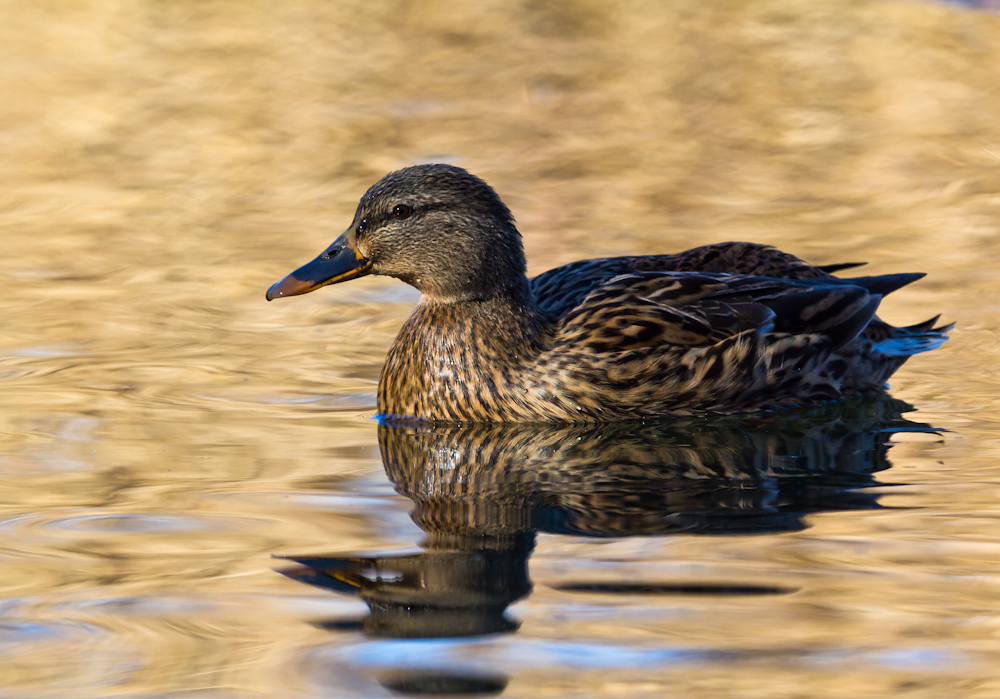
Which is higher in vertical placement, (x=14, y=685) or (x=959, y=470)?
(x=959, y=470)

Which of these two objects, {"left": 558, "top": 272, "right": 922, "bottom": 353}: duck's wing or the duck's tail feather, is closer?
{"left": 558, "top": 272, "right": 922, "bottom": 353}: duck's wing

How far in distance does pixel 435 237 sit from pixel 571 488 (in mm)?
1839

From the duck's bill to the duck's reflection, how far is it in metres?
0.79

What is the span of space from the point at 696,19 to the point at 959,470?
42.4 feet

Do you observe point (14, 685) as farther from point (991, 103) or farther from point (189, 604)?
point (991, 103)

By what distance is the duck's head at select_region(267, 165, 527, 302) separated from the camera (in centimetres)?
730

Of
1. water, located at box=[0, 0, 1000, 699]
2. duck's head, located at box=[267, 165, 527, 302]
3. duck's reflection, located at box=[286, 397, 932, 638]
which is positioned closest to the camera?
water, located at box=[0, 0, 1000, 699]

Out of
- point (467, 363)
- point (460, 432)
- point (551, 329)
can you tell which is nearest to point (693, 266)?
point (551, 329)

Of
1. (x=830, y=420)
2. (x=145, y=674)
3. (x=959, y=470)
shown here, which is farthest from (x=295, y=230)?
(x=145, y=674)

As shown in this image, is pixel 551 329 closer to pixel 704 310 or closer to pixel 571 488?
pixel 704 310

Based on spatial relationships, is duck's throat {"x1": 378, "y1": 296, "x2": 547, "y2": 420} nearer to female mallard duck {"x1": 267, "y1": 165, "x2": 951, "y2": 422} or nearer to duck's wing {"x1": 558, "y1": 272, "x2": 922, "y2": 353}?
female mallard duck {"x1": 267, "y1": 165, "x2": 951, "y2": 422}

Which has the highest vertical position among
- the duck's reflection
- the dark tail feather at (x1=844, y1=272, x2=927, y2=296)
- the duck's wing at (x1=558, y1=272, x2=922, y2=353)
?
the dark tail feather at (x1=844, y1=272, x2=927, y2=296)

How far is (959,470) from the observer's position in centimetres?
612

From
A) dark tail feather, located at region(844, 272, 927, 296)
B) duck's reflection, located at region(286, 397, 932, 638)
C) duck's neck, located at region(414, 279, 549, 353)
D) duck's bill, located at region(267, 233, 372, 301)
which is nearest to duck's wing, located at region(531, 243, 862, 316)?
dark tail feather, located at region(844, 272, 927, 296)
